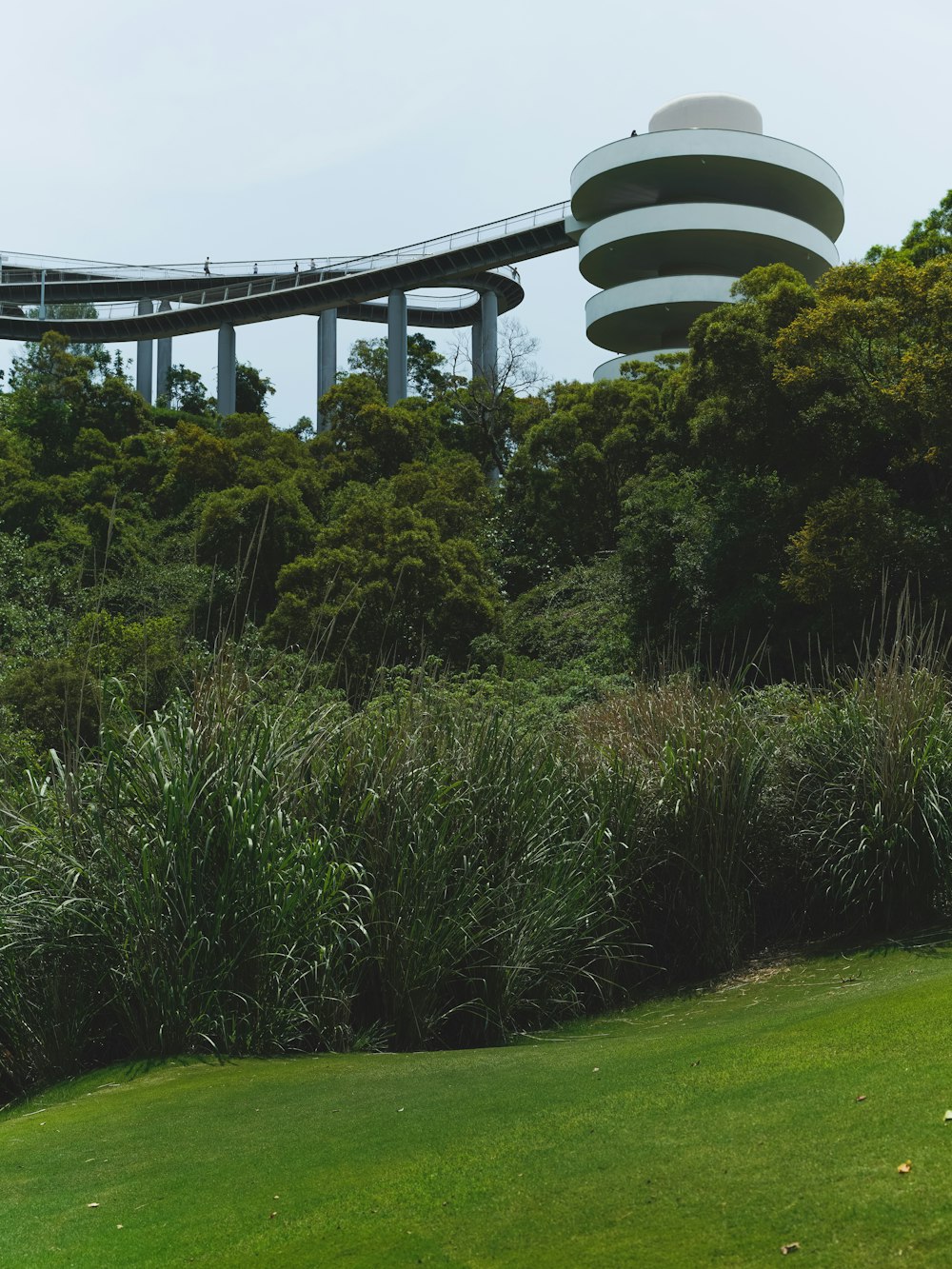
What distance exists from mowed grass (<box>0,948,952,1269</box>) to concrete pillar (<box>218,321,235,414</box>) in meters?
35.8

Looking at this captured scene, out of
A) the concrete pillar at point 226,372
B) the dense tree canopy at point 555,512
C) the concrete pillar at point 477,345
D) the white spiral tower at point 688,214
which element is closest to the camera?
the dense tree canopy at point 555,512

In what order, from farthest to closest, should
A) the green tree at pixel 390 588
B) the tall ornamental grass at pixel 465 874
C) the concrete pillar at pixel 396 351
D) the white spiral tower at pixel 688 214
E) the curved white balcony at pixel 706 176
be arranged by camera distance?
the concrete pillar at pixel 396 351
the white spiral tower at pixel 688 214
the curved white balcony at pixel 706 176
the green tree at pixel 390 588
the tall ornamental grass at pixel 465 874

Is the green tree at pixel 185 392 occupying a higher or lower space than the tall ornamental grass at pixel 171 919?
higher

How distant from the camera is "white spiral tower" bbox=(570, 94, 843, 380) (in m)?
31.0

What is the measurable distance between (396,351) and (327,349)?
3088 mm

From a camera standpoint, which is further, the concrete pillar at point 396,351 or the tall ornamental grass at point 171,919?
the concrete pillar at point 396,351

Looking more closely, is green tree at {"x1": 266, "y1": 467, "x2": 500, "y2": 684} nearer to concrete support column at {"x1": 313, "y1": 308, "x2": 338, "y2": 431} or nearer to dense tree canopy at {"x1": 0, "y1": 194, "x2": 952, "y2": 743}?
dense tree canopy at {"x1": 0, "y1": 194, "x2": 952, "y2": 743}

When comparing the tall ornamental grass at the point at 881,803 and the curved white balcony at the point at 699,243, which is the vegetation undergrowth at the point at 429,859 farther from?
the curved white balcony at the point at 699,243

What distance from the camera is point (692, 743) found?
28.5 ft

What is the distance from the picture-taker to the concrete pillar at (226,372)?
3994cm

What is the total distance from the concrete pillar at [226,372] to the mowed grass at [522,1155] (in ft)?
118

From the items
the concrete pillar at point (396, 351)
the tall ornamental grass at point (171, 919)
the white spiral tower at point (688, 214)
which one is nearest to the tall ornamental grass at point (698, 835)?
the tall ornamental grass at point (171, 919)

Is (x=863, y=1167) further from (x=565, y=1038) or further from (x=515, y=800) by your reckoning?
(x=515, y=800)

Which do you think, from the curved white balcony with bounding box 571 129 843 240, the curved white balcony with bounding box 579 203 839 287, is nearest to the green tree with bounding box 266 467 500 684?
the curved white balcony with bounding box 579 203 839 287
